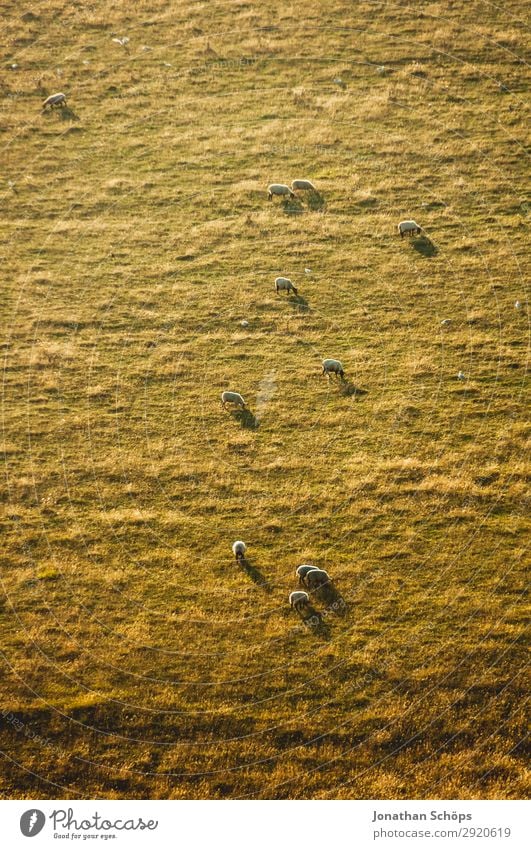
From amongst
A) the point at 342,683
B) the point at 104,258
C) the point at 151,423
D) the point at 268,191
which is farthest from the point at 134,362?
the point at 342,683

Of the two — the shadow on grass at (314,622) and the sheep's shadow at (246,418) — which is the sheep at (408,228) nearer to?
the sheep's shadow at (246,418)

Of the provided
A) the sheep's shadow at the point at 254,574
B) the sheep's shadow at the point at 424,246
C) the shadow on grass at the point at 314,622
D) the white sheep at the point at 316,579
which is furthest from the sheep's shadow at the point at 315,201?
the shadow on grass at the point at 314,622

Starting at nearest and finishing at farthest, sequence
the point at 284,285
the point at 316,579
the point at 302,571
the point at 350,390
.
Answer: the point at 316,579
the point at 302,571
the point at 350,390
the point at 284,285

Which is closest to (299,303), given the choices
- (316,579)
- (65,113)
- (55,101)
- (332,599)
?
(316,579)

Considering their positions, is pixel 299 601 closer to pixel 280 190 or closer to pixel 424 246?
pixel 424 246

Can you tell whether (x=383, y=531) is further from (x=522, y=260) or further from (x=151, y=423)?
(x=522, y=260)
